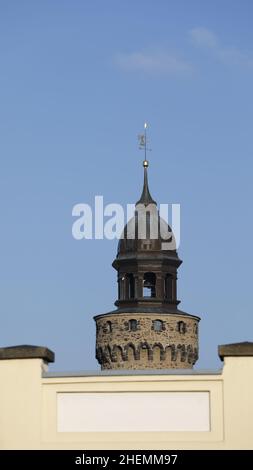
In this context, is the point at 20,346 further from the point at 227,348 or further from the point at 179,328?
the point at 179,328

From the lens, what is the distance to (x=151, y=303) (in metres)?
57.8

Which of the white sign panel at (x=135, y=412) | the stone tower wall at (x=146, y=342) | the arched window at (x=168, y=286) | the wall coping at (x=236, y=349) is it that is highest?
the arched window at (x=168, y=286)

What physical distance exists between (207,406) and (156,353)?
4235 cm

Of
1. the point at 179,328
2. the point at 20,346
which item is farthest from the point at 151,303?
the point at 20,346

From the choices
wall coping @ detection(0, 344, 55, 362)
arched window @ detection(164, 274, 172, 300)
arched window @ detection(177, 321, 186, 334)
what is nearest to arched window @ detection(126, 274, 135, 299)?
arched window @ detection(164, 274, 172, 300)

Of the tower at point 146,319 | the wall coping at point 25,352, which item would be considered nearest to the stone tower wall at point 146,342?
the tower at point 146,319

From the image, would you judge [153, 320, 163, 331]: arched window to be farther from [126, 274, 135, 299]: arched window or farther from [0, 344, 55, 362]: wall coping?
[0, 344, 55, 362]: wall coping

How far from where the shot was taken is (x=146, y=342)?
5756 cm

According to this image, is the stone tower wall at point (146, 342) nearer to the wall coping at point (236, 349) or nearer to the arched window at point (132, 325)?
the arched window at point (132, 325)

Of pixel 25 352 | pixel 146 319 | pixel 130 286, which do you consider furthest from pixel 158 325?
pixel 25 352

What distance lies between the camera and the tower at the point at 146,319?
189 ft

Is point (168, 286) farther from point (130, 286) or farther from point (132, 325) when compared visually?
point (132, 325)

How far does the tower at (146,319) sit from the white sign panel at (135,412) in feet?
136

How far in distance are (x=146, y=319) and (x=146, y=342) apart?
3.24 ft
